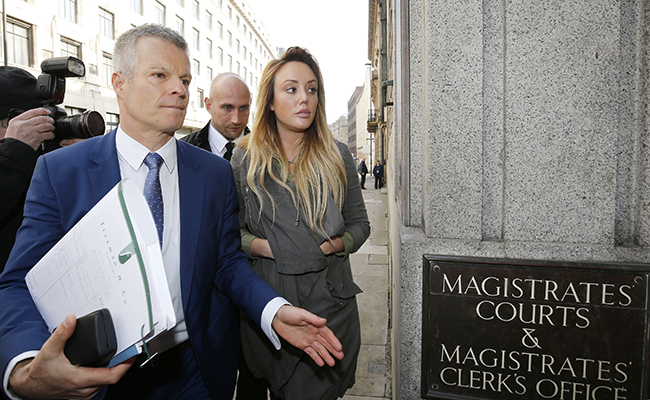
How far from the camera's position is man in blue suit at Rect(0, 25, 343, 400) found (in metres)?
1.43

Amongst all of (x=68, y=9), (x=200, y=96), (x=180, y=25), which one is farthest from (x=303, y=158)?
(x=200, y=96)

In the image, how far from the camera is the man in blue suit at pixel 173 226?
4.68ft

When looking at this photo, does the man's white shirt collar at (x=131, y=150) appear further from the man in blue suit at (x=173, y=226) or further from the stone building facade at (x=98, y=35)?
the stone building facade at (x=98, y=35)

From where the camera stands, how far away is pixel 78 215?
141 centimetres

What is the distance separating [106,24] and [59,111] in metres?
26.4

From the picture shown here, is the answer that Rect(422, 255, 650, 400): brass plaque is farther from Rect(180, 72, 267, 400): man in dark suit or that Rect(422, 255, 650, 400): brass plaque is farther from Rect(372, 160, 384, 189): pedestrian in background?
Rect(372, 160, 384, 189): pedestrian in background

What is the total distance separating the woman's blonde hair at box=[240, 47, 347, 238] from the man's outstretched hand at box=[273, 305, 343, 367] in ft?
1.96

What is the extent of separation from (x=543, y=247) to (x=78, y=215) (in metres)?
1.91

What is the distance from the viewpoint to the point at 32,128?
211 cm

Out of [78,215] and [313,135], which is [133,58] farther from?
[313,135]

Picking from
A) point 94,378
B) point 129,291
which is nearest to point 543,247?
point 129,291

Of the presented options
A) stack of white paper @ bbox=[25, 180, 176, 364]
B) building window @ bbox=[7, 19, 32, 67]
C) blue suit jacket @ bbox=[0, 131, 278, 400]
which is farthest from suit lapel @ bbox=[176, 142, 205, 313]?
building window @ bbox=[7, 19, 32, 67]

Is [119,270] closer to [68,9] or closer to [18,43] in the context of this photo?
[18,43]

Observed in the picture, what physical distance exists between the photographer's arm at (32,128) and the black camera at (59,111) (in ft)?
0.27
